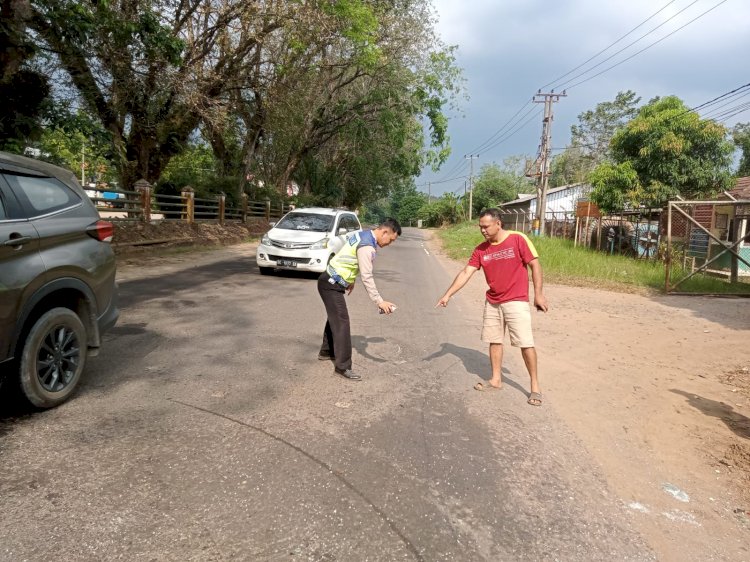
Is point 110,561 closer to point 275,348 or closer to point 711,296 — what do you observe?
point 275,348

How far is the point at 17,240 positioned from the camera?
3.46 m

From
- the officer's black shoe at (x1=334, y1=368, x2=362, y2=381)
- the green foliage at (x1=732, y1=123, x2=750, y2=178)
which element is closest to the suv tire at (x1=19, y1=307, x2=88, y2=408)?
the officer's black shoe at (x1=334, y1=368, x2=362, y2=381)

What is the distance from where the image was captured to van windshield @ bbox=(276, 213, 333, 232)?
12.6m

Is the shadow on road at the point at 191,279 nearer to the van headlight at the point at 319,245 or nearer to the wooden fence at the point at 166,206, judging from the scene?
the van headlight at the point at 319,245

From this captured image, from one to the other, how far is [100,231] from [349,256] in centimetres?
213

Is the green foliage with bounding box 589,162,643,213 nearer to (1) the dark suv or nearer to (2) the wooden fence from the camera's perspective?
(2) the wooden fence

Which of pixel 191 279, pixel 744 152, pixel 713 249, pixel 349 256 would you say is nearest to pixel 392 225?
pixel 349 256

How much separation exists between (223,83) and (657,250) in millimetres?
15280

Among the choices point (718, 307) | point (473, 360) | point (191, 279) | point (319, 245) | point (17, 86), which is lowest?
point (473, 360)

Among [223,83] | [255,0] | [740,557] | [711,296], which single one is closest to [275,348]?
[740,557]

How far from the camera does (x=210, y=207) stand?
21078 millimetres

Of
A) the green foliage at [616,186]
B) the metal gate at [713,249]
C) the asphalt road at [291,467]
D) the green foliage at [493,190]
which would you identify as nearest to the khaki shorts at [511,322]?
the asphalt road at [291,467]

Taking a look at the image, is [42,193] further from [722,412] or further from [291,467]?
[722,412]

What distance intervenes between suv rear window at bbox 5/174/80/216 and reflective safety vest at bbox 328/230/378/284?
224 centimetres
